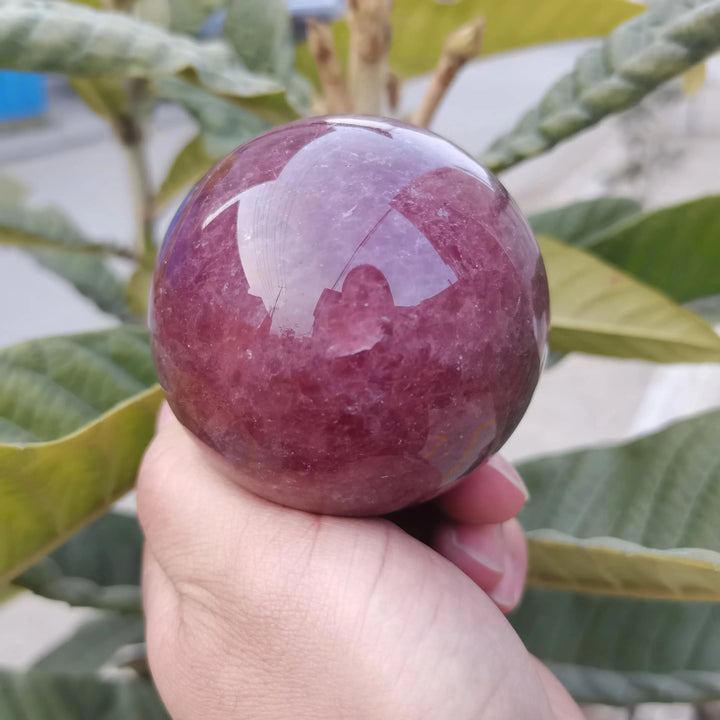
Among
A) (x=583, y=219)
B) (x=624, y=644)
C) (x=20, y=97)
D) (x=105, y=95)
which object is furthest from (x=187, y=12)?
(x=20, y=97)

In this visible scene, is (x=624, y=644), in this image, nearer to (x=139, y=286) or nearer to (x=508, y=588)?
(x=508, y=588)

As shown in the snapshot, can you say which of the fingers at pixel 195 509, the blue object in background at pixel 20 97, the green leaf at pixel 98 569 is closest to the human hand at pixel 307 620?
the fingers at pixel 195 509

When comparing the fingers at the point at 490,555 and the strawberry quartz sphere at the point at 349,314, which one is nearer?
the strawberry quartz sphere at the point at 349,314

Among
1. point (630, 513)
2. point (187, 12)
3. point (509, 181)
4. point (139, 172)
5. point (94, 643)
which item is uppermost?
point (187, 12)

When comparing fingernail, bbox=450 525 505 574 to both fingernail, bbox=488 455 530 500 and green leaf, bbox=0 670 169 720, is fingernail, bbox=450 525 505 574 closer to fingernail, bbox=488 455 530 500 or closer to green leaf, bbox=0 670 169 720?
fingernail, bbox=488 455 530 500

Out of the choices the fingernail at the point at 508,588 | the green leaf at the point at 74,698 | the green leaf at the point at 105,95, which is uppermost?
the green leaf at the point at 105,95

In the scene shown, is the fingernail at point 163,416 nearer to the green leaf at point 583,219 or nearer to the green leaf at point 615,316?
the green leaf at point 615,316

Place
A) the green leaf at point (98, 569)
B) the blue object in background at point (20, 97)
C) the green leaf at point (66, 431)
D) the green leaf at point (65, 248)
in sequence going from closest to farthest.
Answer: the green leaf at point (66, 431)
the green leaf at point (98, 569)
the green leaf at point (65, 248)
the blue object in background at point (20, 97)
